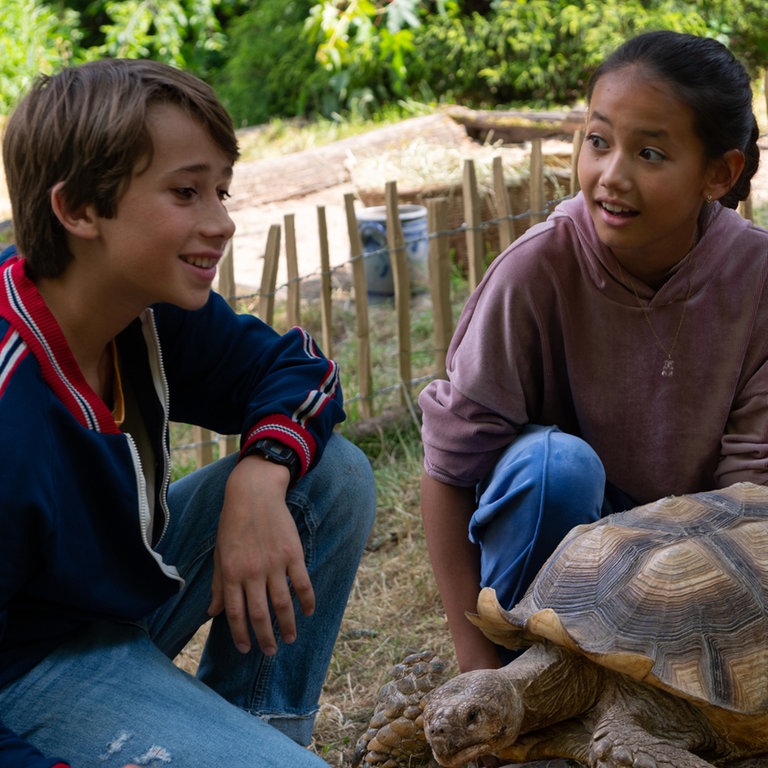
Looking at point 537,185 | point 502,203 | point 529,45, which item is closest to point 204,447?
point 502,203

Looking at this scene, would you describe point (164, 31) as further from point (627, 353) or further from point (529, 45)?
point (627, 353)

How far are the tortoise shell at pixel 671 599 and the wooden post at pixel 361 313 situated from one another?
229 cm

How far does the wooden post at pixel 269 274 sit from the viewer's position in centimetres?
388

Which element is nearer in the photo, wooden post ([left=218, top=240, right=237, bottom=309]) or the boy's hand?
the boy's hand

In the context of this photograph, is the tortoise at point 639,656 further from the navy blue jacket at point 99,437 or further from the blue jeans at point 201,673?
the navy blue jacket at point 99,437

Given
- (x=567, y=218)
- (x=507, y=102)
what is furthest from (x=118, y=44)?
(x=567, y=218)

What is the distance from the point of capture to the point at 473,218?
4344 millimetres

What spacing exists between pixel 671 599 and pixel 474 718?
412mm

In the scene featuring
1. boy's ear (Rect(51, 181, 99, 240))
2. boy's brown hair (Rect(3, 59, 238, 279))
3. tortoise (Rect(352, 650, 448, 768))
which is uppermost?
boy's brown hair (Rect(3, 59, 238, 279))

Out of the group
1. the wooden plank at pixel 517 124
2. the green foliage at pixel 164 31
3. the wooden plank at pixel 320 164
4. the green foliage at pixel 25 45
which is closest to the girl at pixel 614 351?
the wooden plank at pixel 517 124

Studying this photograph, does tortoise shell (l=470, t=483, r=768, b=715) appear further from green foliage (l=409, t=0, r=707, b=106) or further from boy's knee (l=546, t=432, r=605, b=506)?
green foliage (l=409, t=0, r=707, b=106)

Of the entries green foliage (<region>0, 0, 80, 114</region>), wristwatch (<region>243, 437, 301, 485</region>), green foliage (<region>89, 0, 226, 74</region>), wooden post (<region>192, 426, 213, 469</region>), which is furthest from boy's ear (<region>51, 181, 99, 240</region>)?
green foliage (<region>89, 0, 226, 74</region>)

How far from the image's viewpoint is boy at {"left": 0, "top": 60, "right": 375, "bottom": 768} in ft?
5.87

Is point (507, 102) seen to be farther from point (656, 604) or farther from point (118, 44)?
point (656, 604)
